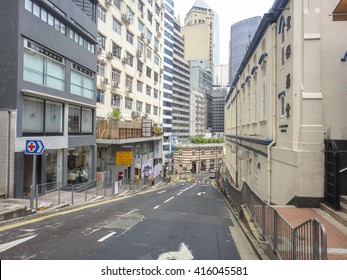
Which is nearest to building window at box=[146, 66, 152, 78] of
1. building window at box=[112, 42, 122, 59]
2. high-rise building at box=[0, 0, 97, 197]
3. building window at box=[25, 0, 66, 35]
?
building window at box=[112, 42, 122, 59]

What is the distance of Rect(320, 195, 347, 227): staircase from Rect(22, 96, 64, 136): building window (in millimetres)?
13513

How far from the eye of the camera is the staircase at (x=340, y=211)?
8703 mm

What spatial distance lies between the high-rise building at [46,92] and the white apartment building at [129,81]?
4445 millimetres

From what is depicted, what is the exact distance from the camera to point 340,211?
944 centimetres

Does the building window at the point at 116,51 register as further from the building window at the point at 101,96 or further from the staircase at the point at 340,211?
the staircase at the point at 340,211

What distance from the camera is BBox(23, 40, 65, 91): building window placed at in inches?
606

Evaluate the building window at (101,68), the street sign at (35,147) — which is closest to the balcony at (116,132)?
the building window at (101,68)

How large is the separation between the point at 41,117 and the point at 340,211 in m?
14.7

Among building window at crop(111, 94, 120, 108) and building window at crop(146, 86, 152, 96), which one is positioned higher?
building window at crop(146, 86, 152, 96)

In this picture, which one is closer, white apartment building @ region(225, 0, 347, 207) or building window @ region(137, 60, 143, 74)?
white apartment building @ region(225, 0, 347, 207)

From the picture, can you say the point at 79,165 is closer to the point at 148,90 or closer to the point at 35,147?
the point at 35,147

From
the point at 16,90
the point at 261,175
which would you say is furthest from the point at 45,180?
the point at 261,175

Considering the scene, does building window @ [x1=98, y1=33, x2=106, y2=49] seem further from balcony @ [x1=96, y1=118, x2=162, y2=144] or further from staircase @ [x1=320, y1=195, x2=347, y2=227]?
staircase @ [x1=320, y1=195, x2=347, y2=227]

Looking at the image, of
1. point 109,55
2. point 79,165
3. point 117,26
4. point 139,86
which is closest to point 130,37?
point 117,26
